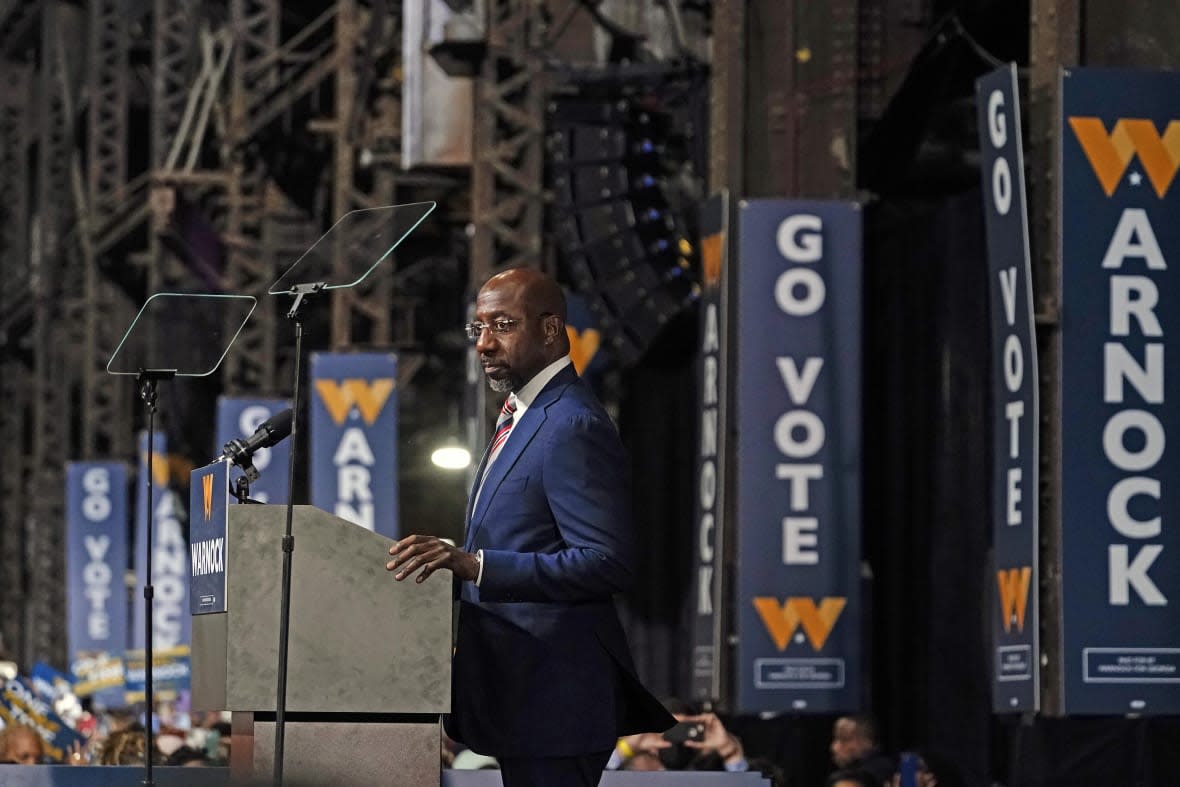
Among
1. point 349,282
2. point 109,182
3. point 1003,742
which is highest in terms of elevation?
point 109,182

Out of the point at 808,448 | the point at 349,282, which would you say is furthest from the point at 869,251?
the point at 349,282

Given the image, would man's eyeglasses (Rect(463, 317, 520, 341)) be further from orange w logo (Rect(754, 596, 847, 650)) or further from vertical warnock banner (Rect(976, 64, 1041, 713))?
orange w logo (Rect(754, 596, 847, 650))

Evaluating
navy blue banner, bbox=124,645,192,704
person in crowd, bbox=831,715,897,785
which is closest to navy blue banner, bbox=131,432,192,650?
navy blue banner, bbox=124,645,192,704

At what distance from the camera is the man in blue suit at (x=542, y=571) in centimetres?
672

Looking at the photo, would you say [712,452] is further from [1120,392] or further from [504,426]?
[504,426]

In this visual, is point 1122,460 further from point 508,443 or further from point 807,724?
point 807,724

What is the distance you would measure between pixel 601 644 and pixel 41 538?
122 ft

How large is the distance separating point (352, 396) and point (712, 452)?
7849mm

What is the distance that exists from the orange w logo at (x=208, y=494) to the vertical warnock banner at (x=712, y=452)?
8.54m

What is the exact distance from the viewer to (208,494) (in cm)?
741

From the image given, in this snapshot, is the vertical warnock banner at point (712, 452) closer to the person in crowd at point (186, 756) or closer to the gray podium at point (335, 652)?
the person in crowd at point (186, 756)

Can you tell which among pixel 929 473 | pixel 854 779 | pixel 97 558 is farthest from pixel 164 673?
pixel 854 779

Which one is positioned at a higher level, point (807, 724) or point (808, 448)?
point (808, 448)

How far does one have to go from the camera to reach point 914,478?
68.3ft
